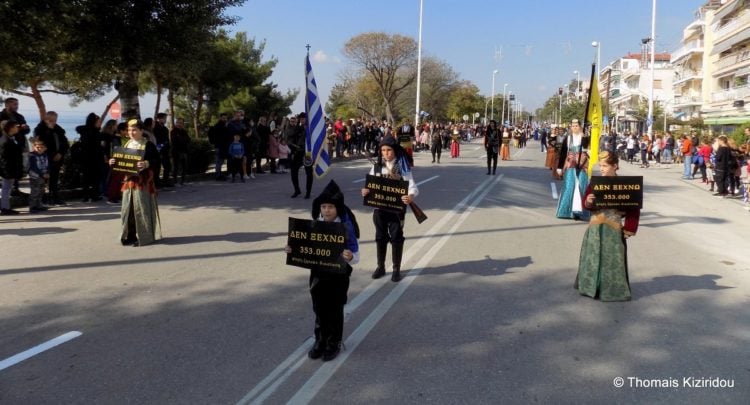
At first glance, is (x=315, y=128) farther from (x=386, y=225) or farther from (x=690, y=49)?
(x=690, y=49)

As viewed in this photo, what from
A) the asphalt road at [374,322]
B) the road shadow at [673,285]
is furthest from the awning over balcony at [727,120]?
the road shadow at [673,285]

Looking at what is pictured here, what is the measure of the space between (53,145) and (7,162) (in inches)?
44.1

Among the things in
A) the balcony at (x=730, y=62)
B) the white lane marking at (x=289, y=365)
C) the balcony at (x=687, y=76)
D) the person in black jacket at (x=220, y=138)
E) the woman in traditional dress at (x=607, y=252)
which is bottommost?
the white lane marking at (x=289, y=365)

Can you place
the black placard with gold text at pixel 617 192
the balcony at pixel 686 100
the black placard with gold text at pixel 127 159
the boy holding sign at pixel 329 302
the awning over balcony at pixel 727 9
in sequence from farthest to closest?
the balcony at pixel 686 100
the awning over balcony at pixel 727 9
the black placard with gold text at pixel 127 159
the black placard with gold text at pixel 617 192
the boy holding sign at pixel 329 302

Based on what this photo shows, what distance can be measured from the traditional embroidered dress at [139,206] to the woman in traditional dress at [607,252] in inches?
220

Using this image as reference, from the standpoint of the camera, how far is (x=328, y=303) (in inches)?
178

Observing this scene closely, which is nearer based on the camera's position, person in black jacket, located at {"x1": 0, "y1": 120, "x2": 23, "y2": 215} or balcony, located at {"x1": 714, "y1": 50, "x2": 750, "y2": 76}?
person in black jacket, located at {"x1": 0, "y1": 120, "x2": 23, "y2": 215}

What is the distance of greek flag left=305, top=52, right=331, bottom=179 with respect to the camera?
865 centimetres

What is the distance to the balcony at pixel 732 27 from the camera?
4628 centimetres

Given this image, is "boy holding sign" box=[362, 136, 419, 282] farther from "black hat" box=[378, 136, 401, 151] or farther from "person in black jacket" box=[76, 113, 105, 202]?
"person in black jacket" box=[76, 113, 105, 202]

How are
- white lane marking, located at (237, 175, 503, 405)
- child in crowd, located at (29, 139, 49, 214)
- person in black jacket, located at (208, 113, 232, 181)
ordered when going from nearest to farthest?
1. white lane marking, located at (237, 175, 503, 405)
2. child in crowd, located at (29, 139, 49, 214)
3. person in black jacket, located at (208, 113, 232, 181)

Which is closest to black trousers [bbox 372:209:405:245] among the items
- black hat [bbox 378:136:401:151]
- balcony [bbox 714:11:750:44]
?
black hat [bbox 378:136:401:151]

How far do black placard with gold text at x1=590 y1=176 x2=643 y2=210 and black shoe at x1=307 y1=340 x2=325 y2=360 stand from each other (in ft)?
10.2

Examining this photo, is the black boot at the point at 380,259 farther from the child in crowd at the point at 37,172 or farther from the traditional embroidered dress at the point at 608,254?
the child in crowd at the point at 37,172
